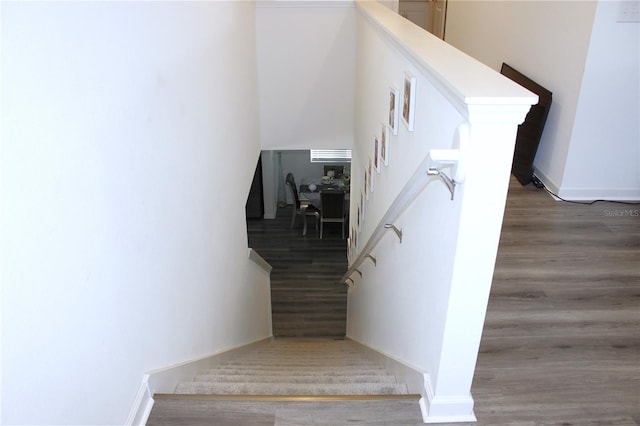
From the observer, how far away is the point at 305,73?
232 inches

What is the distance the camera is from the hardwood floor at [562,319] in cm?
240

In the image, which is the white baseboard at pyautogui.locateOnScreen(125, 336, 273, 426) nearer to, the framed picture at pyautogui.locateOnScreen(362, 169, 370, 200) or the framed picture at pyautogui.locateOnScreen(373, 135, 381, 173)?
the framed picture at pyautogui.locateOnScreen(373, 135, 381, 173)

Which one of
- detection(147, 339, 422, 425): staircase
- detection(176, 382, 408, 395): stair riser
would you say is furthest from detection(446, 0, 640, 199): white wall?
detection(176, 382, 408, 395): stair riser

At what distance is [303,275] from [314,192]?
7.62 ft

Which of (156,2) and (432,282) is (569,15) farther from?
(156,2)

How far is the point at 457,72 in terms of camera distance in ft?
6.21

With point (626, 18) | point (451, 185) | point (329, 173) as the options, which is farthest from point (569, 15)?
point (329, 173)

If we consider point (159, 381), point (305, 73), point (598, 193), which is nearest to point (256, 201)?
point (305, 73)

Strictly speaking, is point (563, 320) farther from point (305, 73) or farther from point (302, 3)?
point (302, 3)

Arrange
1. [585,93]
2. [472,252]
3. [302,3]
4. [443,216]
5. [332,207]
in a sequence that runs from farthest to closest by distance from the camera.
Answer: [332,207], [302,3], [585,93], [443,216], [472,252]

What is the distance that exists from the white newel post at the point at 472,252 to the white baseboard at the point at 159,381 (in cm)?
122

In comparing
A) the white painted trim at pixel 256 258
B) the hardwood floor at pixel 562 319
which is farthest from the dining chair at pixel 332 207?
the hardwood floor at pixel 562 319

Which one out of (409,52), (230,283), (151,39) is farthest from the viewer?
(230,283)

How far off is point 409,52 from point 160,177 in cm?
130
